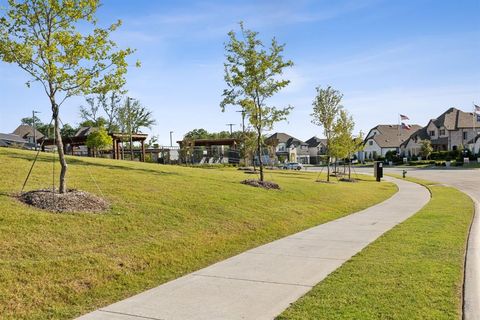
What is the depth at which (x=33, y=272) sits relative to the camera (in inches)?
230

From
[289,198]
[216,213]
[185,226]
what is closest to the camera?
[185,226]

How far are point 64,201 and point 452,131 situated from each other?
79.9m

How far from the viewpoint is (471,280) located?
20.4 feet

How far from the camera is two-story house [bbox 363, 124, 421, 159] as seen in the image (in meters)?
95.8

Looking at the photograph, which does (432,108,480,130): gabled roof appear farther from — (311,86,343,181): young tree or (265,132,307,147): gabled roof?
(311,86,343,181): young tree

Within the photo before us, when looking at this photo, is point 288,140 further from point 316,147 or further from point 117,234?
point 117,234

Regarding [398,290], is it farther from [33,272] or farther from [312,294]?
[33,272]

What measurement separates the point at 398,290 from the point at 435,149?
83.4 meters

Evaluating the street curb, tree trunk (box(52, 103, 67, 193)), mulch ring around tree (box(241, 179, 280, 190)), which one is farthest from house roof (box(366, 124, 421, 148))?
tree trunk (box(52, 103, 67, 193))

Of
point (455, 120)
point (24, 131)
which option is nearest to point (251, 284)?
point (455, 120)

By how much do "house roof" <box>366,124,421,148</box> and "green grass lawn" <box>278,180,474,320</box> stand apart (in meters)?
90.6

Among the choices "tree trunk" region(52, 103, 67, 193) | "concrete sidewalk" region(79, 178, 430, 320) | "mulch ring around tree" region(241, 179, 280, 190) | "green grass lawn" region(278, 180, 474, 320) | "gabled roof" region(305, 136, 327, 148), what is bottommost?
"concrete sidewalk" region(79, 178, 430, 320)

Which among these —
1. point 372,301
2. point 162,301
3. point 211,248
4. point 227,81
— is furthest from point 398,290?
point 227,81

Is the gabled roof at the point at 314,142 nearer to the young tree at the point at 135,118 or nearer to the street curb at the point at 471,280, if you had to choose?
the young tree at the point at 135,118
